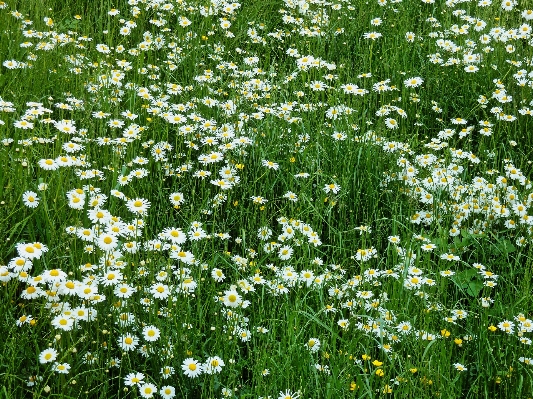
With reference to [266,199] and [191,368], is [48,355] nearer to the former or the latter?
[191,368]

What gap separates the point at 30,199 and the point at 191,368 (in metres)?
1.02

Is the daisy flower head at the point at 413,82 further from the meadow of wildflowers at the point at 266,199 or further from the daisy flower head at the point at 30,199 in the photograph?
the daisy flower head at the point at 30,199

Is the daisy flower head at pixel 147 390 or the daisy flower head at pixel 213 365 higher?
the daisy flower head at pixel 213 365

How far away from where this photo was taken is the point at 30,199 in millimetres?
2896

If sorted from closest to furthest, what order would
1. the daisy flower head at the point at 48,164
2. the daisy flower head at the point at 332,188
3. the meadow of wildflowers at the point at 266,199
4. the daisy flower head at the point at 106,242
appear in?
the meadow of wildflowers at the point at 266,199 → the daisy flower head at the point at 106,242 → the daisy flower head at the point at 48,164 → the daisy flower head at the point at 332,188

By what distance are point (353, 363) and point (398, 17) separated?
306 cm

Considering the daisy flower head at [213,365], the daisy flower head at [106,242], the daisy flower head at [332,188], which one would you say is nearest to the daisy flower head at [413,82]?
the daisy flower head at [332,188]

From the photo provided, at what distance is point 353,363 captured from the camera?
2.53 meters

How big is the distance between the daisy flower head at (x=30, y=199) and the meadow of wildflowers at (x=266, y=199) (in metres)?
0.03

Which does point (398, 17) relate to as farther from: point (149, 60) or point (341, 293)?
point (341, 293)

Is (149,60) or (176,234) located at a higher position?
(149,60)

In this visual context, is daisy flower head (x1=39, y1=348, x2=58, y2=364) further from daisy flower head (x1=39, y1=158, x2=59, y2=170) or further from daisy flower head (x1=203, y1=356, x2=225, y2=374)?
daisy flower head (x1=39, y1=158, x2=59, y2=170)

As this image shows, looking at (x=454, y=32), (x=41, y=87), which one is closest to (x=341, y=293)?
(x=41, y=87)

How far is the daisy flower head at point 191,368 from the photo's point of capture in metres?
2.38
